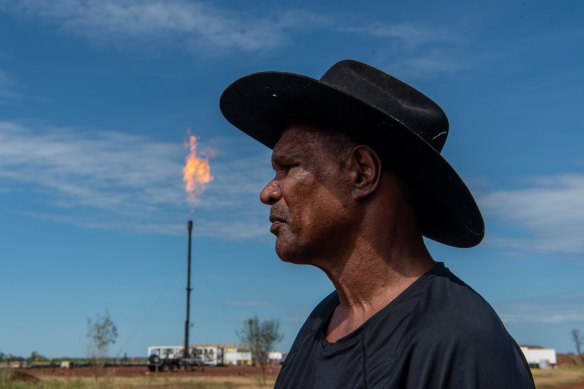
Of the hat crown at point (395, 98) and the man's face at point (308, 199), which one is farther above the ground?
the hat crown at point (395, 98)

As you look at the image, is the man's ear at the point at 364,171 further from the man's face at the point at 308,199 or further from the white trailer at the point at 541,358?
the white trailer at the point at 541,358

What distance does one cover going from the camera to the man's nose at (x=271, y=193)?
224 cm

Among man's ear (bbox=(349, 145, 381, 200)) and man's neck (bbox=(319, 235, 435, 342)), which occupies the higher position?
man's ear (bbox=(349, 145, 381, 200))

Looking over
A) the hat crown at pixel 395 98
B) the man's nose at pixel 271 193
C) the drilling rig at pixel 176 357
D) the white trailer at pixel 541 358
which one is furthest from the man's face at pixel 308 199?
the white trailer at pixel 541 358

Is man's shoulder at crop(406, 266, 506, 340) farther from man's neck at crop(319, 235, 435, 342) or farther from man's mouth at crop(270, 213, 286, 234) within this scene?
man's mouth at crop(270, 213, 286, 234)

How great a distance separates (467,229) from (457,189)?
0.72 feet

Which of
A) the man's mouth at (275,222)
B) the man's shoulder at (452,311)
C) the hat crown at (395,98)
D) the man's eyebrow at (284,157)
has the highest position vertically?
the hat crown at (395,98)

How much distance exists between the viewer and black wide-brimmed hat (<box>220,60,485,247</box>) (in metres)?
2.09

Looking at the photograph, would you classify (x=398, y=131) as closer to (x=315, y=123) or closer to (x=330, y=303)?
(x=315, y=123)

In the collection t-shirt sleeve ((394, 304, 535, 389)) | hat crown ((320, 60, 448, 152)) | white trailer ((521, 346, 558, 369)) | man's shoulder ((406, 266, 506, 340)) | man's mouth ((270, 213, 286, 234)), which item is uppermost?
white trailer ((521, 346, 558, 369))

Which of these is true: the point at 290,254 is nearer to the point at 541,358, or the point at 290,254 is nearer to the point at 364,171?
→ the point at 364,171

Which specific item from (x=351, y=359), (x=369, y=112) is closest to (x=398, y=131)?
(x=369, y=112)

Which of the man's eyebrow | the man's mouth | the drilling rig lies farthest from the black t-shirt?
the drilling rig

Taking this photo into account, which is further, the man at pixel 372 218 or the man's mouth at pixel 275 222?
the man's mouth at pixel 275 222
